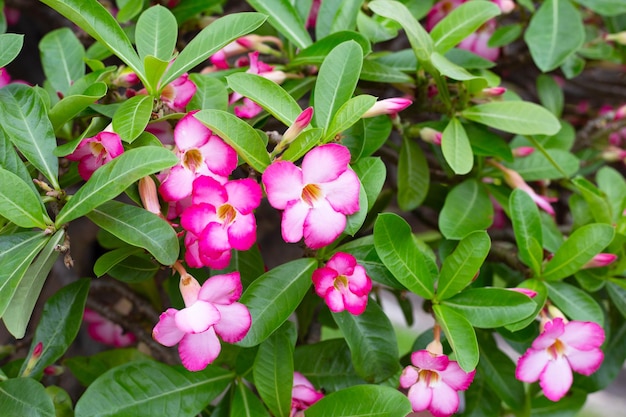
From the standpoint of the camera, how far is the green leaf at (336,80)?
0.72 m

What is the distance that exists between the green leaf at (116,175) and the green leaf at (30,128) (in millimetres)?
70

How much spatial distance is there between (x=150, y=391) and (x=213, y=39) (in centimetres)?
40

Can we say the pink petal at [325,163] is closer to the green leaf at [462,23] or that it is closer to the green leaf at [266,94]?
the green leaf at [266,94]

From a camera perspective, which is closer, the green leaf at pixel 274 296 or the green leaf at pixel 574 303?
the green leaf at pixel 274 296

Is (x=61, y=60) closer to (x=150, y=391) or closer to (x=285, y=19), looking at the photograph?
(x=285, y=19)

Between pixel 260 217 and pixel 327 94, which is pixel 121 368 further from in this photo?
pixel 260 217

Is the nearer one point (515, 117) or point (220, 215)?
point (220, 215)

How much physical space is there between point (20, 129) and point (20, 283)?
16cm

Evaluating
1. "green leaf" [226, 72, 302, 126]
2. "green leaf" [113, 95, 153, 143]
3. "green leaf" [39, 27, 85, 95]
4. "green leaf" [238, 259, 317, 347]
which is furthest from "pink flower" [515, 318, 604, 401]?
"green leaf" [39, 27, 85, 95]

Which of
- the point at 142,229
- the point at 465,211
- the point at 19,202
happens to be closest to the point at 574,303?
the point at 465,211

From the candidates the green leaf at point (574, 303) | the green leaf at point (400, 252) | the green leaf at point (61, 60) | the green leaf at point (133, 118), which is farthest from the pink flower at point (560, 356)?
the green leaf at point (61, 60)

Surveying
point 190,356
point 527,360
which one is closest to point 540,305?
point 527,360

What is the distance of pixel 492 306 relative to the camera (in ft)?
2.45

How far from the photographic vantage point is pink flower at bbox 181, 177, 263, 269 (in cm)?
62
